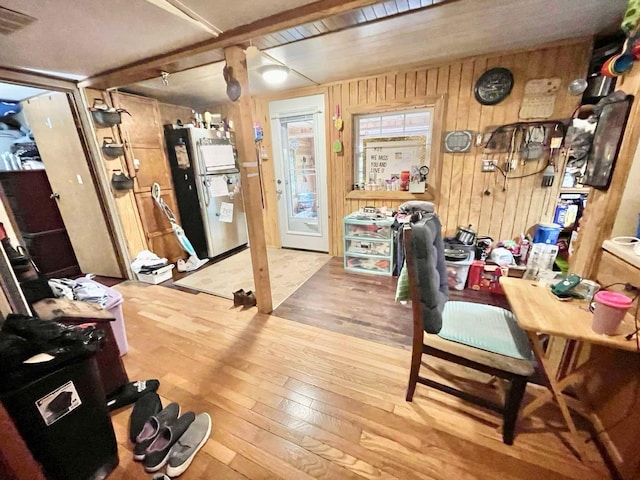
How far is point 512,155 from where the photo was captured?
2541 millimetres

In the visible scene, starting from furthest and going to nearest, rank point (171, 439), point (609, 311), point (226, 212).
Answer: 1. point (226, 212)
2. point (171, 439)
3. point (609, 311)

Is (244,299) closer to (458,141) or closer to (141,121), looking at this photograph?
→ (141,121)

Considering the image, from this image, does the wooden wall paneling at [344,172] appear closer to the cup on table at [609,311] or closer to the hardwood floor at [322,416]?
the hardwood floor at [322,416]

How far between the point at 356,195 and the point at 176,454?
9.61 ft

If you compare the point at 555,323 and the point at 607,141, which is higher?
the point at 607,141

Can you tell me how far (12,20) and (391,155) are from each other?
3174mm

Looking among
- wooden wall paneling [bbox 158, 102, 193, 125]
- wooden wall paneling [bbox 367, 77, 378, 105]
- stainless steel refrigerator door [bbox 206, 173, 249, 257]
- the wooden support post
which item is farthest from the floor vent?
wooden wall paneling [bbox 367, 77, 378, 105]

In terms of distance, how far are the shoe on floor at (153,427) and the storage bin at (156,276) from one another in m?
2.01

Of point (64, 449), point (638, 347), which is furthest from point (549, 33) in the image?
point (64, 449)

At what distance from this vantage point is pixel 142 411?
139 centimetres

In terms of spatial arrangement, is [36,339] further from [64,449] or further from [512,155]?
[512,155]

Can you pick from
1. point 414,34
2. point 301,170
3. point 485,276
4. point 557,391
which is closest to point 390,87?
point 414,34

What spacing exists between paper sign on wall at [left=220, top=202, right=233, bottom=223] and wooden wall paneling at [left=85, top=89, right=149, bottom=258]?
3.26 feet

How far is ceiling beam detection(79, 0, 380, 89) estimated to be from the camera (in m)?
1.49
